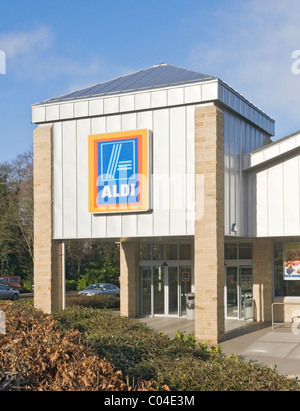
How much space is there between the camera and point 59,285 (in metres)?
18.8

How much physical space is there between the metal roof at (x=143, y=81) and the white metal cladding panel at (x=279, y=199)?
419 cm

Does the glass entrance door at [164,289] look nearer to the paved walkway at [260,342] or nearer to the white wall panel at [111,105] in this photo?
the paved walkway at [260,342]

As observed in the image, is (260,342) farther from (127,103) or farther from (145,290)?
(127,103)

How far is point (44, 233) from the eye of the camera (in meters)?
18.5

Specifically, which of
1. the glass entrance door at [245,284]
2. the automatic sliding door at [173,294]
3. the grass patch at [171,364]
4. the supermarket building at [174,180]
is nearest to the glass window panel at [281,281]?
the supermarket building at [174,180]

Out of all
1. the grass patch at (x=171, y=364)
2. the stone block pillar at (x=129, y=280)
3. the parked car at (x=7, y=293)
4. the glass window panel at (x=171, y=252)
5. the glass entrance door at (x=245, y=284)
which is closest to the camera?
the grass patch at (x=171, y=364)

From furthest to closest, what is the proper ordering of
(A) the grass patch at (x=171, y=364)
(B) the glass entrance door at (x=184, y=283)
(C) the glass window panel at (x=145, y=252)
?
(C) the glass window panel at (x=145, y=252)
(B) the glass entrance door at (x=184, y=283)
(A) the grass patch at (x=171, y=364)

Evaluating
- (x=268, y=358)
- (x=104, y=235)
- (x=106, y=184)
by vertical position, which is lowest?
(x=268, y=358)

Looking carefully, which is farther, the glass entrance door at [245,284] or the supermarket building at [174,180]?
the glass entrance door at [245,284]

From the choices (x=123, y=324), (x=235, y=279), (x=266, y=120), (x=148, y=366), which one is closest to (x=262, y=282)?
(x=235, y=279)

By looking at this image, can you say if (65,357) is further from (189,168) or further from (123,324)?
(189,168)

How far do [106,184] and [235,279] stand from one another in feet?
25.5

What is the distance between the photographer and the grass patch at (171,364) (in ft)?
23.6

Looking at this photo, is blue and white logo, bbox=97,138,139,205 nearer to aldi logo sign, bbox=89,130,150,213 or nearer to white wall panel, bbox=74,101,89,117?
aldi logo sign, bbox=89,130,150,213
